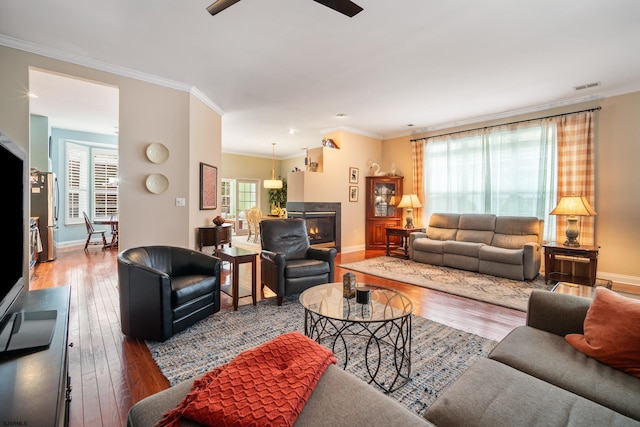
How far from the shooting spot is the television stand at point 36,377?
0.82 metres

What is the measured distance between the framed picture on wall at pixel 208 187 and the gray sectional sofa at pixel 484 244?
3.72 meters

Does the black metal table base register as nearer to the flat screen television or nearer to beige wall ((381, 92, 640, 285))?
the flat screen television

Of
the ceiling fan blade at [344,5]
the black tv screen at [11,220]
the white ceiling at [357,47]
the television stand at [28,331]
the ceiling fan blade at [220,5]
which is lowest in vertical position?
the television stand at [28,331]

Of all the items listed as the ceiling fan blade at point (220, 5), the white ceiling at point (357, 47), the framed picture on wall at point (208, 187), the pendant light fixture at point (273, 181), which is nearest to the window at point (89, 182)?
the white ceiling at point (357, 47)

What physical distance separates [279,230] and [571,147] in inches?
187

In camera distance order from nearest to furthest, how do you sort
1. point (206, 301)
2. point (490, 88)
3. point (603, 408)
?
1. point (603, 408)
2. point (206, 301)
3. point (490, 88)

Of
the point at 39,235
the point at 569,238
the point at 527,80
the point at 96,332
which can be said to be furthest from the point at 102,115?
the point at 569,238

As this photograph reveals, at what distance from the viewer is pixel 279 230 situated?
151 inches

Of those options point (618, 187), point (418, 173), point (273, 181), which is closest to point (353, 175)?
point (418, 173)

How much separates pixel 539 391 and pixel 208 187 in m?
4.56

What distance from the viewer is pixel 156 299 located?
236 cm

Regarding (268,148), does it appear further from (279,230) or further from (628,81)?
(628,81)

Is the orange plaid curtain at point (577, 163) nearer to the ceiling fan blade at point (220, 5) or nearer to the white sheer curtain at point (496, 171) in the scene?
the white sheer curtain at point (496, 171)

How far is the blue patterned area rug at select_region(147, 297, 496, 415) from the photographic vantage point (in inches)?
74.7
